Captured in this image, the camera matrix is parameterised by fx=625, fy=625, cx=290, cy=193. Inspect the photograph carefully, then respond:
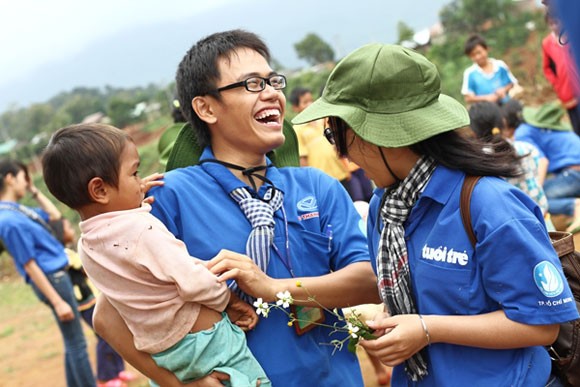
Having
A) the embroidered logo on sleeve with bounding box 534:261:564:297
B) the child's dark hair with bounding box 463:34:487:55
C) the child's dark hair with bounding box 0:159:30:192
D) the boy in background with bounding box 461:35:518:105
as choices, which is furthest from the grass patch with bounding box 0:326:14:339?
the embroidered logo on sleeve with bounding box 534:261:564:297

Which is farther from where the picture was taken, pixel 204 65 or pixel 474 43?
pixel 474 43

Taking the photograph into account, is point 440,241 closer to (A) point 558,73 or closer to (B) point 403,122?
(B) point 403,122

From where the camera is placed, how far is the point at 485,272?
1672 mm

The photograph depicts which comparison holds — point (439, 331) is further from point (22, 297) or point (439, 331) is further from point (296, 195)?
point (22, 297)

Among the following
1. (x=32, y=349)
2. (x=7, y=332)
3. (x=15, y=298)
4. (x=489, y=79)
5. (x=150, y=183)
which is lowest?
(x=15, y=298)

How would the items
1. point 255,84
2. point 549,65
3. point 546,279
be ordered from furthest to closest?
point 549,65 < point 255,84 < point 546,279

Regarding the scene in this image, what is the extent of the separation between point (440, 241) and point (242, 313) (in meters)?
0.73

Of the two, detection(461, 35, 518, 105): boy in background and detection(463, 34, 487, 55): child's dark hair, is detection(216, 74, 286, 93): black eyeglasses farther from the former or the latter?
detection(463, 34, 487, 55): child's dark hair

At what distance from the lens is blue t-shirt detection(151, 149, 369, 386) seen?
2.13 metres

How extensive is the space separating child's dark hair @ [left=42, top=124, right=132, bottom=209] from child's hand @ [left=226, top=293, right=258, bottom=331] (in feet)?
1.82

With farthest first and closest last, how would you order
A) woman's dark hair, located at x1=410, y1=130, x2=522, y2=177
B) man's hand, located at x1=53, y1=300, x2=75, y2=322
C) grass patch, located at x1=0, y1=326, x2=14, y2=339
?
grass patch, located at x1=0, y1=326, x2=14, y2=339, man's hand, located at x1=53, y1=300, x2=75, y2=322, woman's dark hair, located at x1=410, y1=130, x2=522, y2=177

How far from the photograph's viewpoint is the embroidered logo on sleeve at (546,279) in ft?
5.34

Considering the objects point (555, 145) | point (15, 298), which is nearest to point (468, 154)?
point (555, 145)

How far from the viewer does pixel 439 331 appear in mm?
1722
